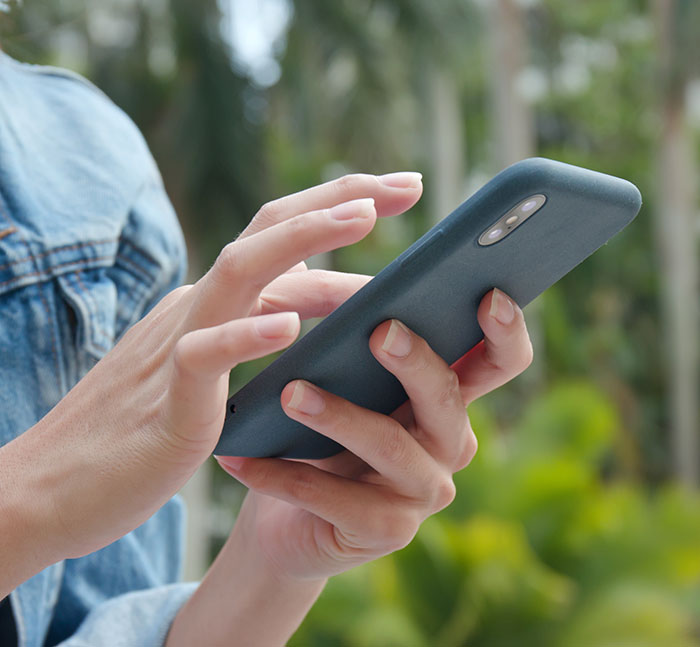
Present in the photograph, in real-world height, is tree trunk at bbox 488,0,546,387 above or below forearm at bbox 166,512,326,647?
below

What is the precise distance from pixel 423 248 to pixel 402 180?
0.08 metres

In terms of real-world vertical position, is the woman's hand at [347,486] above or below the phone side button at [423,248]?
below

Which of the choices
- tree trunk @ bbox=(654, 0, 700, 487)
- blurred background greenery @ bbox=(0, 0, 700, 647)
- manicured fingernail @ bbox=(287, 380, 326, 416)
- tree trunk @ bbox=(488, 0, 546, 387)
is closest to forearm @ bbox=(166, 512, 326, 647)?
manicured fingernail @ bbox=(287, 380, 326, 416)

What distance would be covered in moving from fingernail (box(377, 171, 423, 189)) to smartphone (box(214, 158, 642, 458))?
55 millimetres

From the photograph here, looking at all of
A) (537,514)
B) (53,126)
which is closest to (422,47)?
(537,514)

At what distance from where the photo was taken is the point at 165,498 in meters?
0.52

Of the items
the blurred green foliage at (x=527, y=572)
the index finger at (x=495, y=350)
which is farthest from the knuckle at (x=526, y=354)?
the blurred green foliage at (x=527, y=572)

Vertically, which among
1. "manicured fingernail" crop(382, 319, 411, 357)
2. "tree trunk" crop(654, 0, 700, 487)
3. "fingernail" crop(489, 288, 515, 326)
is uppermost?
"fingernail" crop(489, 288, 515, 326)

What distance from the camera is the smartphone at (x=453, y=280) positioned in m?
0.49

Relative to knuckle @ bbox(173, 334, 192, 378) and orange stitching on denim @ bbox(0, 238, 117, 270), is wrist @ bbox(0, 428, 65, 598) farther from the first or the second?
orange stitching on denim @ bbox(0, 238, 117, 270)

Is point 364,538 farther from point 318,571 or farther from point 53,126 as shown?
point 53,126

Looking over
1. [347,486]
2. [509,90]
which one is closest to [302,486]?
[347,486]

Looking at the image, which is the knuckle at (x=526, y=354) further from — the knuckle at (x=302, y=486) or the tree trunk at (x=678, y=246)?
the tree trunk at (x=678, y=246)

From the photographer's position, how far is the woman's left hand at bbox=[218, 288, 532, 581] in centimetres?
56
